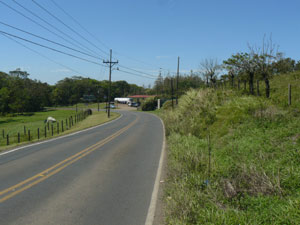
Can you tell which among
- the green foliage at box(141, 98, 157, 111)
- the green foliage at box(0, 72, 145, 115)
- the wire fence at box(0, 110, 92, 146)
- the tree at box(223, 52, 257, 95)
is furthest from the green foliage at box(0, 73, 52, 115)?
the tree at box(223, 52, 257, 95)

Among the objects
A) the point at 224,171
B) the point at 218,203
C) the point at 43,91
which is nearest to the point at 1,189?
the point at 218,203

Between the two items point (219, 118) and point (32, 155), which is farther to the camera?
point (219, 118)

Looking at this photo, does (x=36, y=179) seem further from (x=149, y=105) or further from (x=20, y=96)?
(x=20, y=96)

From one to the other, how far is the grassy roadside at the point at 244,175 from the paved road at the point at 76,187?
1.04m

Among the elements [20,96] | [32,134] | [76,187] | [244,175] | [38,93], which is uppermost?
[38,93]

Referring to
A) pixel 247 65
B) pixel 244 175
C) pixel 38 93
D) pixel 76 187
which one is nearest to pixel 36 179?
pixel 76 187

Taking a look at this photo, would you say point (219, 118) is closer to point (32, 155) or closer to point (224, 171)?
point (224, 171)

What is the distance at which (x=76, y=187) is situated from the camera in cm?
720

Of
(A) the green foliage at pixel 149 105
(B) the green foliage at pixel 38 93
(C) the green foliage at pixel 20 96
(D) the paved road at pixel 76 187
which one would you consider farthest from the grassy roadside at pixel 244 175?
(C) the green foliage at pixel 20 96

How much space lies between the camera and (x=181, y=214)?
4.82 meters

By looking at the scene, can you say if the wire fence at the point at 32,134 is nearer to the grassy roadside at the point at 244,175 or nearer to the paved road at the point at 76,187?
the paved road at the point at 76,187

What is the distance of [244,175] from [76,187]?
4.72 meters

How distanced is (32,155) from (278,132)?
1063 cm

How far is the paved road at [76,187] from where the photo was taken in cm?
538
